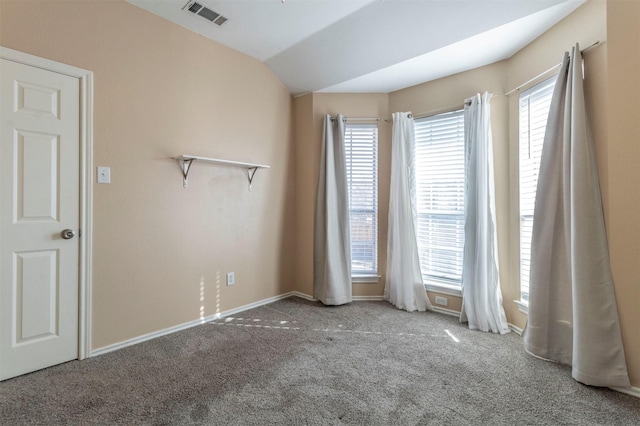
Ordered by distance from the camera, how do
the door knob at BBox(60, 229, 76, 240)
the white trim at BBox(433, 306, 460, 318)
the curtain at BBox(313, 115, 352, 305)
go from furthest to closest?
the curtain at BBox(313, 115, 352, 305)
the white trim at BBox(433, 306, 460, 318)
the door knob at BBox(60, 229, 76, 240)

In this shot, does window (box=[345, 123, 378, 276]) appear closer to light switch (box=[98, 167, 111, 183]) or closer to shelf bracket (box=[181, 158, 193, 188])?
shelf bracket (box=[181, 158, 193, 188])

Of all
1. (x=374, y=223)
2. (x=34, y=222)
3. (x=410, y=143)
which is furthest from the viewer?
(x=374, y=223)

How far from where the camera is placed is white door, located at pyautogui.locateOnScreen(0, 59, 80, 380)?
1.86 metres

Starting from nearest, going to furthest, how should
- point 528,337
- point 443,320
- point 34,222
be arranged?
point 34,222 < point 528,337 < point 443,320

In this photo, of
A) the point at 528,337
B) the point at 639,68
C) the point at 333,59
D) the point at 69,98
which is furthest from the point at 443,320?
the point at 69,98

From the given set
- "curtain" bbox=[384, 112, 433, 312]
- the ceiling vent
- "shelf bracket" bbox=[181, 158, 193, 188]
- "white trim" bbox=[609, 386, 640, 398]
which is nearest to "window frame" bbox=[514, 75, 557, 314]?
"white trim" bbox=[609, 386, 640, 398]

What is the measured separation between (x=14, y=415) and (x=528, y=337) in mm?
3225

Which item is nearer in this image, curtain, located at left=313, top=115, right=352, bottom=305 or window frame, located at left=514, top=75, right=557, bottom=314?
window frame, located at left=514, top=75, right=557, bottom=314

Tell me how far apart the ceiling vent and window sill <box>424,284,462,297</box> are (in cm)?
323

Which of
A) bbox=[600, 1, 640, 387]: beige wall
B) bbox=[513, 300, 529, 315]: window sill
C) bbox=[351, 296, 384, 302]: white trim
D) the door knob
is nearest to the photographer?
bbox=[600, 1, 640, 387]: beige wall

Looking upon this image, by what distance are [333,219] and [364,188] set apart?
535 mm

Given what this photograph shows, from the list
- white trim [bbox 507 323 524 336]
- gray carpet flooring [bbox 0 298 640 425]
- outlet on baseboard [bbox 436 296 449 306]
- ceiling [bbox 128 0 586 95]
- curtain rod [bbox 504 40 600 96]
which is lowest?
gray carpet flooring [bbox 0 298 640 425]

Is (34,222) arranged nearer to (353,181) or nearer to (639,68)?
(353,181)

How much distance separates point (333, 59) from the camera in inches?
114
